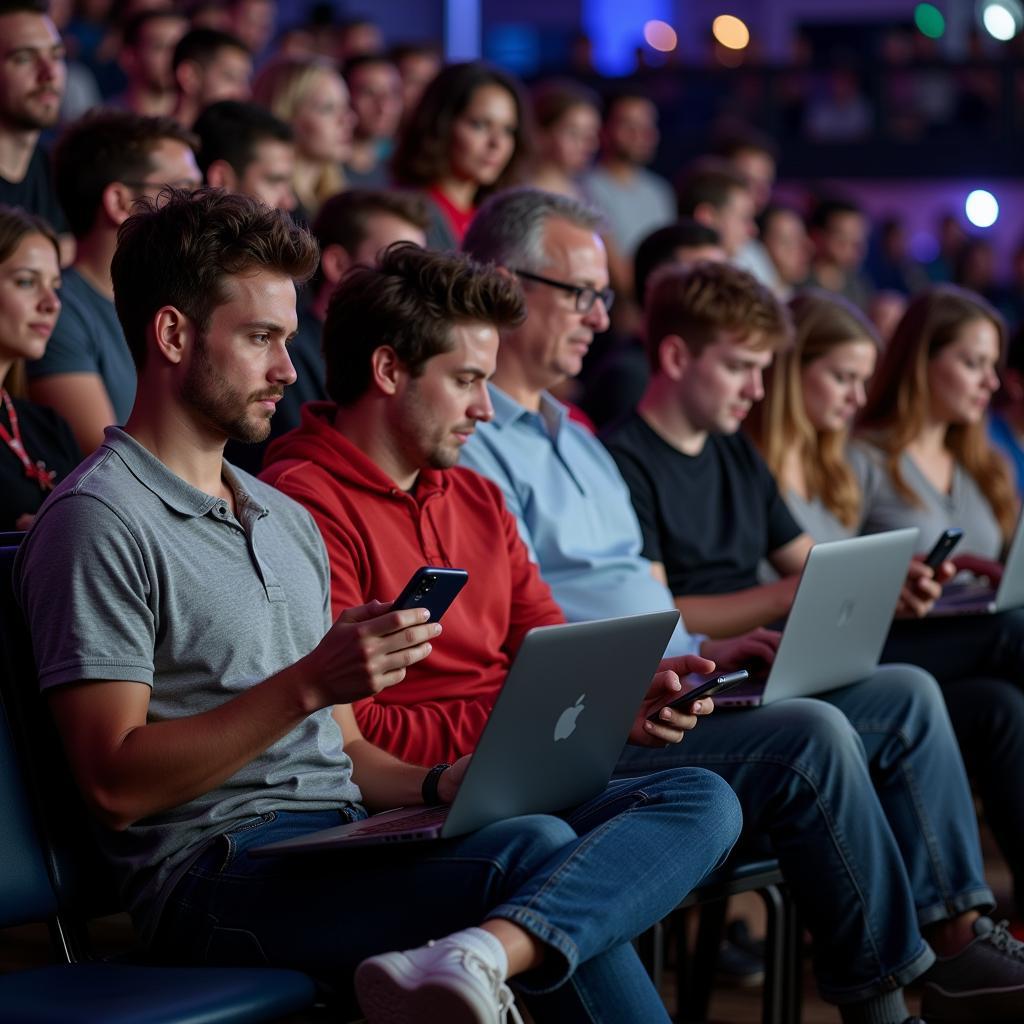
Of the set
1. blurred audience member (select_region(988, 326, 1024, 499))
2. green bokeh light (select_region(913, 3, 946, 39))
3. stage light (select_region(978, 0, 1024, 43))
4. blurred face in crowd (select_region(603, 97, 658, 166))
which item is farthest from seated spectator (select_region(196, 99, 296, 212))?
green bokeh light (select_region(913, 3, 946, 39))

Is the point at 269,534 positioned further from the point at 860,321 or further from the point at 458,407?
the point at 860,321

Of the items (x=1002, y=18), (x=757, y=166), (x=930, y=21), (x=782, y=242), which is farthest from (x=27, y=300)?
(x=930, y=21)

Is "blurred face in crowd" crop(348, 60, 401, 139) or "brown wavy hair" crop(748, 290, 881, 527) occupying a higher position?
"blurred face in crowd" crop(348, 60, 401, 139)

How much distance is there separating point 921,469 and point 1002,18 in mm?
7152

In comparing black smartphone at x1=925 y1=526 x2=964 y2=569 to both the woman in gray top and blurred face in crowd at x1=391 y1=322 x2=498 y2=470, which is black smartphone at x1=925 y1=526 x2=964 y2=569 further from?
blurred face in crowd at x1=391 y1=322 x2=498 y2=470

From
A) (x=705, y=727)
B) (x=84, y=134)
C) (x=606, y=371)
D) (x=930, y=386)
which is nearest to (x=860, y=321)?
(x=930, y=386)

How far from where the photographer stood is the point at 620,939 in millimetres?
1580

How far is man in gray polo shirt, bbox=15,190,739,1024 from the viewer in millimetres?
1525

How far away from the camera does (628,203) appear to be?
5.73 m

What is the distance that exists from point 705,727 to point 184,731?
3.00 ft

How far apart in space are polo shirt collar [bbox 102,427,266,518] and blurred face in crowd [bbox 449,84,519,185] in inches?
93.1

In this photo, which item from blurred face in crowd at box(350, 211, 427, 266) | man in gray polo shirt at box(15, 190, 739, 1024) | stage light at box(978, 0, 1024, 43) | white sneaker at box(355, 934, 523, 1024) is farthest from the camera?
stage light at box(978, 0, 1024, 43)

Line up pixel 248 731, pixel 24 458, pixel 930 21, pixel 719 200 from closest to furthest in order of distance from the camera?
pixel 248 731 → pixel 24 458 → pixel 719 200 → pixel 930 21

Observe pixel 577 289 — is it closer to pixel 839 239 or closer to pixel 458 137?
pixel 458 137
